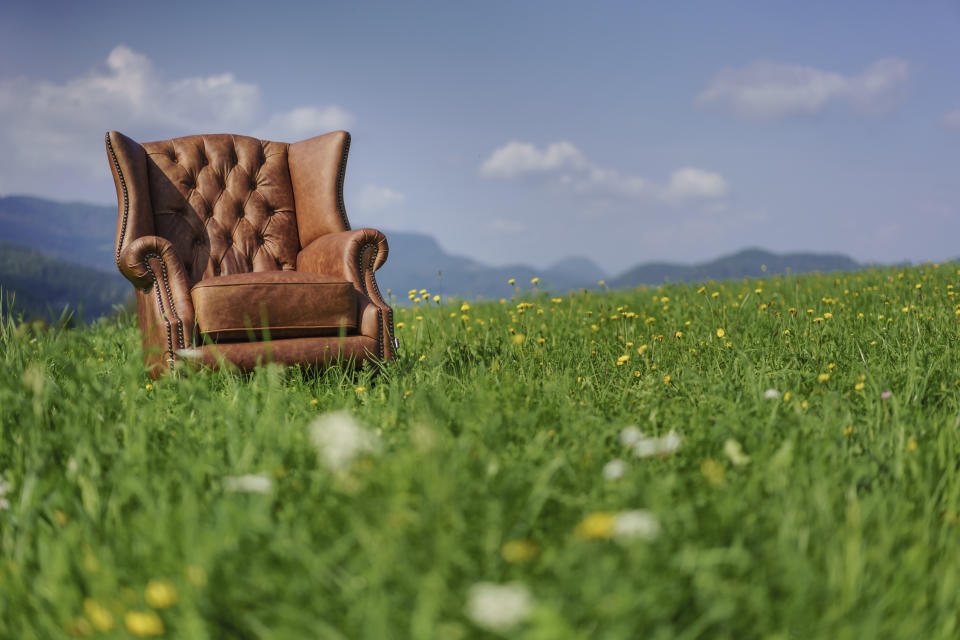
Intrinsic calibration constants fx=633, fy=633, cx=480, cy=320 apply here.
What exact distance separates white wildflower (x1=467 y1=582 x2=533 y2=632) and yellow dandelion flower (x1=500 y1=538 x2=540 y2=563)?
110mm

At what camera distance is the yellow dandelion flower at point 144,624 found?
1036 millimetres

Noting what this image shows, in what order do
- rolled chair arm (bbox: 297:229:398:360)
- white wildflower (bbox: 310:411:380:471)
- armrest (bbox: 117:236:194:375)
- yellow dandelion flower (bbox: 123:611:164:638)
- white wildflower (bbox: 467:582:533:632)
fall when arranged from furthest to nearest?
rolled chair arm (bbox: 297:229:398:360) → armrest (bbox: 117:236:194:375) → white wildflower (bbox: 310:411:380:471) → yellow dandelion flower (bbox: 123:611:164:638) → white wildflower (bbox: 467:582:533:632)

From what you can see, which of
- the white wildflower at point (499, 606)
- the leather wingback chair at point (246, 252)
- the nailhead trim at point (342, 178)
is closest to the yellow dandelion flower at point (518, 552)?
the white wildflower at point (499, 606)

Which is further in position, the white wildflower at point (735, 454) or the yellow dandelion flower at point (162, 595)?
the white wildflower at point (735, 454)

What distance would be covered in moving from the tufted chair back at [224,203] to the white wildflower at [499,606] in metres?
3.95

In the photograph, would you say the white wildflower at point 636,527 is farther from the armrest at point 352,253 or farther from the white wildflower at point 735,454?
the armrest at point 352,253

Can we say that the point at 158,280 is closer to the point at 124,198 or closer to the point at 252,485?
the point at 124,198

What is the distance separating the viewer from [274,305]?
3514 millimetres

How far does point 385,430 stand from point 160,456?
625mm

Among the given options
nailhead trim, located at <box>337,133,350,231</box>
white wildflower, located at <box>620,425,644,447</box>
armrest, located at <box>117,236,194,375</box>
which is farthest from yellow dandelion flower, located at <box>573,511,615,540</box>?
nailhead trim, located at <box>337,133,350,231</box>

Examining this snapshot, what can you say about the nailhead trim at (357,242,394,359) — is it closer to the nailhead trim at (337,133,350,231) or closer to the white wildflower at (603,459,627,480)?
the nailhead trim at (337,133,350,231)

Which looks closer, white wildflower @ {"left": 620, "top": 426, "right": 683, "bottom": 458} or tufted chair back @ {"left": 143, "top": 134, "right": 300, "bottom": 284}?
white wildflower @ {"left": 620, "top": 426, "right": 683, "bottom": 458}

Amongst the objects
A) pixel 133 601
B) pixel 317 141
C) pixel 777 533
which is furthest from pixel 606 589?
pixel 317 141

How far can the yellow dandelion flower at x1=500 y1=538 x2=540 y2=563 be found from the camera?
110 centimetres
